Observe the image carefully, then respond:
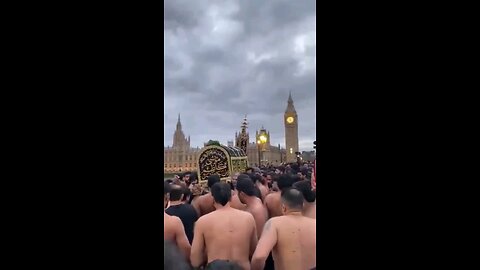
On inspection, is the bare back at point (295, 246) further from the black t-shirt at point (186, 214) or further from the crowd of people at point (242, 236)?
the black t-shirt at point (186, 214)

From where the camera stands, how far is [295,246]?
7.72 feet

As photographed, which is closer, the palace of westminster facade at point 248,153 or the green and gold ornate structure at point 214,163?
the green and gold ornate structure at point 214,163

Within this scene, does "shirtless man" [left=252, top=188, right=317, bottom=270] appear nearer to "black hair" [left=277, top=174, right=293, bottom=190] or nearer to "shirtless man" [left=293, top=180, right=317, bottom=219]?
"shirtless man" [left=293, top=180, right=317, bottom=219]

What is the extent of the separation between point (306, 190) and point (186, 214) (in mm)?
904

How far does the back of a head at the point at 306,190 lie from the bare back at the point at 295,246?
9.7 inches

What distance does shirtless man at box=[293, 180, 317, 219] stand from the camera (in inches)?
99.1

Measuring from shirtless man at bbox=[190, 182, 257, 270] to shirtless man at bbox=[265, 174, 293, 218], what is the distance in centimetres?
66

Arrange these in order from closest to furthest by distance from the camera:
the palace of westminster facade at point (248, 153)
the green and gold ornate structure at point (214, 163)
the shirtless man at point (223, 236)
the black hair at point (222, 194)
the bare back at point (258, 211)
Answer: the shirtless man at point (223, 236) → the black hair at point (222, 194) → the bare back at point (258, 211) → the green and gold ornate structure at point (214, 163) → the palace of westminster facade at point (248, 153)

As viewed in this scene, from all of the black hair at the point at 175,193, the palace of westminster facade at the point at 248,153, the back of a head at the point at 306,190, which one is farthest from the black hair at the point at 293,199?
the palace of westminster facade at the point at 248,153

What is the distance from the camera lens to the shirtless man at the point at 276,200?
10.3 feet
